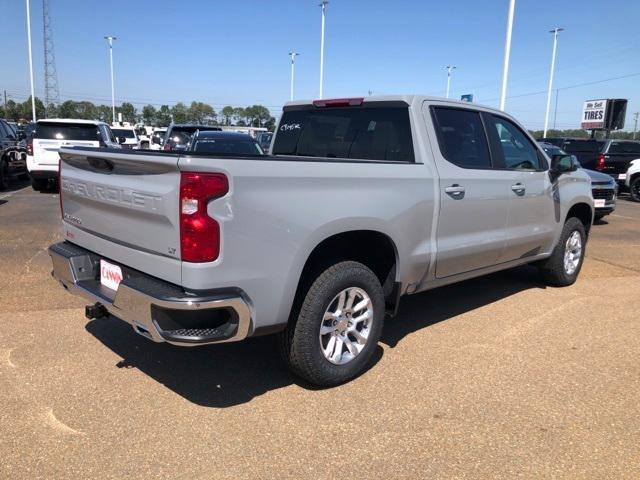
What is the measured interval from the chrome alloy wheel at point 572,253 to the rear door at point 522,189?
0.64 meters

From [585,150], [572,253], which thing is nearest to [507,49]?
[585,150]

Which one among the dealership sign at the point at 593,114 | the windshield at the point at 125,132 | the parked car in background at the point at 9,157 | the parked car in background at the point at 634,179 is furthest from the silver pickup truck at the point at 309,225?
the dealership sign at the point at 593,114

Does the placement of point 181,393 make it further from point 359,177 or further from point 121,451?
point 359,177

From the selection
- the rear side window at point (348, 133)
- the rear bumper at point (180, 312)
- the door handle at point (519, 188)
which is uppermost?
the rear side window at point (348, 133)

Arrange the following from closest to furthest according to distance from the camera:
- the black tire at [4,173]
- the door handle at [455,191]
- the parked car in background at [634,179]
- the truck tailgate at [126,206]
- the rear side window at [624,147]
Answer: the truck tailgate at [126,206]
the door handle at [455,191]
the black tire at [4,173]
the parked car in background at [634,179]
the rear side window at [624,147]

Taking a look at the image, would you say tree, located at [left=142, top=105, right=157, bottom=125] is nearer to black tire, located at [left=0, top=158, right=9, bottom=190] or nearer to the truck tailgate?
black tire, located at [left=0, top=158, right=9, bottom=190]

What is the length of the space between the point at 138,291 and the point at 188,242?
42cm

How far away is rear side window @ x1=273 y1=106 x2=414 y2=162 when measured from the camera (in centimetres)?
418

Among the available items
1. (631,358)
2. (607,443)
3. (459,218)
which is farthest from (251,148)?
(607,443)

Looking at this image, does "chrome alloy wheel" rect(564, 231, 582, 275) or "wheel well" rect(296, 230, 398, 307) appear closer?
"wheel well" rect(296, 230, 398, 307)

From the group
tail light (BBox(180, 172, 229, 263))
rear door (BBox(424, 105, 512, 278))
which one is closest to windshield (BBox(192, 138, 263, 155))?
→ rear door (BBox(424, 105, 512, 278))

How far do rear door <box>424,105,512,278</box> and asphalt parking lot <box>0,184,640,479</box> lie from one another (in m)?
0.71

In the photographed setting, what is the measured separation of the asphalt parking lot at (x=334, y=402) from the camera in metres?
2.76

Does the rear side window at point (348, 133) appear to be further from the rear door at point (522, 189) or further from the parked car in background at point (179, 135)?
the parked car in background at point (179, 135)
